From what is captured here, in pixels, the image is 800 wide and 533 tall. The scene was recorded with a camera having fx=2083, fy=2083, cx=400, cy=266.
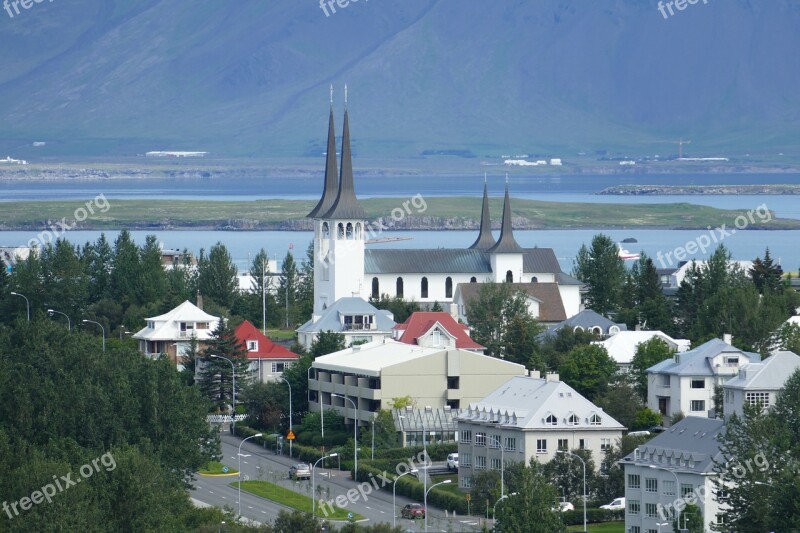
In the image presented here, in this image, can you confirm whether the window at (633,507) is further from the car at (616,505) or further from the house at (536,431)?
the house at (536,431)

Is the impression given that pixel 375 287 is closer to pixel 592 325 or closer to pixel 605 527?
pixel 592 325

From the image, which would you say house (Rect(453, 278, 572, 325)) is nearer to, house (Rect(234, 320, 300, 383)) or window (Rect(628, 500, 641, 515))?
house (Rect(234, 320, 300, 383))

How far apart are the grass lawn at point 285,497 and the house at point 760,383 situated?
1255 centimetres

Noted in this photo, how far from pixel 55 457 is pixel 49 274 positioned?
5128 centimetres

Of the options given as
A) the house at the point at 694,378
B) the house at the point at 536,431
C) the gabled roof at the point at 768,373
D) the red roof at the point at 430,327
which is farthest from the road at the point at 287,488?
the red roof at the point at 430,327

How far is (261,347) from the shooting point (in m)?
85.8

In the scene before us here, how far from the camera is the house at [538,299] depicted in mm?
101375

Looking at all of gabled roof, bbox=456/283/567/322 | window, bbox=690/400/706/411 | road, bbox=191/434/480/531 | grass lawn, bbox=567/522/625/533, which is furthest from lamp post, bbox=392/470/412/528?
gabled roof, bbox=456/283/567/322

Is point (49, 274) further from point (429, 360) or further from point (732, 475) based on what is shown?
point (732, 475)

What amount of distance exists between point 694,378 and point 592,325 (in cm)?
2017

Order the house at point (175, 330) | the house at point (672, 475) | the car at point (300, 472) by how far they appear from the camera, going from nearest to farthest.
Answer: the house at point (672, 475), the car at point (300, 472), the house at point (175, 330)

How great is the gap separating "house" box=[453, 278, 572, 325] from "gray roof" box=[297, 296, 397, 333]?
27.1 ft

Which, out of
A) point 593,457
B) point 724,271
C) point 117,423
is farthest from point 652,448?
point 724,271

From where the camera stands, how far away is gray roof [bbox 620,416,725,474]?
5381 centimetres
